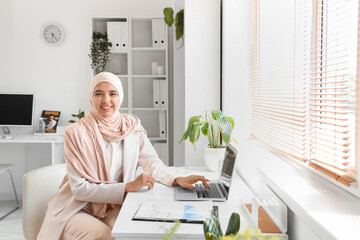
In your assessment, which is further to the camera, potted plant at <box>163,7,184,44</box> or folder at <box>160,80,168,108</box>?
folder at <box>160,80,168,108</box>

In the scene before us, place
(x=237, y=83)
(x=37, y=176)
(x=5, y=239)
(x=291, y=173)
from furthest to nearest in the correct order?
(x=5, y=239) < (x=237, y=83) < (x=37, y=176) < (x=291, y=173)

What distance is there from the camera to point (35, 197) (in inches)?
77.2

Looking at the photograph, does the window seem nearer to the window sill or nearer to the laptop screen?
the window sill

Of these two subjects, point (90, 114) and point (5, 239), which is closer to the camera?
point (90, 114)

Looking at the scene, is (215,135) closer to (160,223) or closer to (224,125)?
(224,125)

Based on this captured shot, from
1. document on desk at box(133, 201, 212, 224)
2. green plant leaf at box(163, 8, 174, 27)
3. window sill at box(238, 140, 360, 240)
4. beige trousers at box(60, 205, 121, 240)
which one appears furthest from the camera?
green plant leaf at box(163, 8, 174, 27)

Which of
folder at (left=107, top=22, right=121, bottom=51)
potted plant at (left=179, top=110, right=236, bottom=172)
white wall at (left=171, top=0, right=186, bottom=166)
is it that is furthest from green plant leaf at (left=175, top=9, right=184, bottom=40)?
potted plant at (left=179, top=110, right=236, bottom=172)

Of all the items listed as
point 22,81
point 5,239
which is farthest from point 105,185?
point 22,81

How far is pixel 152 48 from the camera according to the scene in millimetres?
4059

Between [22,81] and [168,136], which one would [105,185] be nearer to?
[168,136]

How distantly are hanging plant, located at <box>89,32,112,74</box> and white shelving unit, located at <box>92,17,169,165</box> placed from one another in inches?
5.0

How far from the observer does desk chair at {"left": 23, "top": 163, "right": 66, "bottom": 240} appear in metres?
1.94

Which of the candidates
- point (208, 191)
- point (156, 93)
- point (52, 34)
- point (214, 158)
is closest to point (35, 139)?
point (52, 34)

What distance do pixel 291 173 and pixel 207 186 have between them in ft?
1.43
